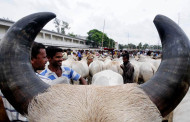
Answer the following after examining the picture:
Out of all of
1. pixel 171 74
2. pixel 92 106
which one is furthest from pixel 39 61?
pixel 171 74

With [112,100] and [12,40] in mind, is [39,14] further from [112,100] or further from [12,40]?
[112,100]

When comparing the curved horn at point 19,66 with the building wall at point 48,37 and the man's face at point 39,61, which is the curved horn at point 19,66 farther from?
the building wall at point 48,37

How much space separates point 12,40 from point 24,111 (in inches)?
29.3

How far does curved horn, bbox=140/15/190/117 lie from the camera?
117cm

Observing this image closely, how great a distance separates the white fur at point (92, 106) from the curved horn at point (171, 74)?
100 mm

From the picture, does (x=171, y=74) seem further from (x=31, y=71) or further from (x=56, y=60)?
(x=56, y=60)

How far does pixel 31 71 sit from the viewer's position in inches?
51.6

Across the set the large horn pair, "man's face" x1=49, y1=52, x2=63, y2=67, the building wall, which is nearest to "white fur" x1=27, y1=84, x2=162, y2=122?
the large horn pair

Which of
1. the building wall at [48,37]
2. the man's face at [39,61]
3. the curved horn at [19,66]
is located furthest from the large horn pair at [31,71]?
the building wall at [48,37]

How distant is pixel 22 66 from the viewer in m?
1.25

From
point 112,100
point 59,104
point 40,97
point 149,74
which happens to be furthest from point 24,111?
point 149,74

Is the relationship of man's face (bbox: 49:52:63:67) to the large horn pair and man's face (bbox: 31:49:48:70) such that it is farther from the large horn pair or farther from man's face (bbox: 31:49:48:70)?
the large horn pair

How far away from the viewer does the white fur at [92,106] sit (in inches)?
43.6

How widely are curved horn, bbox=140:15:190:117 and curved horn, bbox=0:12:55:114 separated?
1.22 metres
